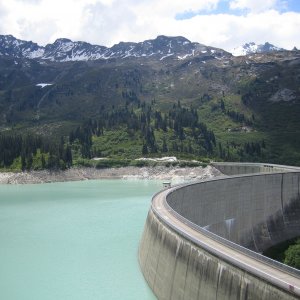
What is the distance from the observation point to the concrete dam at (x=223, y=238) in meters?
20.5

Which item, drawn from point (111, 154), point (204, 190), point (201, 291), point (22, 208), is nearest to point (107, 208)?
point (22, 208)

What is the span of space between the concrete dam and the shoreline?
66.1m

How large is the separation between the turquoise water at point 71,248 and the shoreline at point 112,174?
121 feet

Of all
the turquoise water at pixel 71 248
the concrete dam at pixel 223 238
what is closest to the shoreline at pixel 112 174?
the turquoise water at pixel 71 248

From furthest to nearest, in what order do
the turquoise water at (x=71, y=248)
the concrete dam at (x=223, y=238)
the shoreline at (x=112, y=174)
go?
the shoreline at (x=112, y=174), the turquoise water at (x=71, y=248), the concrete dam at (x=223, y=238)

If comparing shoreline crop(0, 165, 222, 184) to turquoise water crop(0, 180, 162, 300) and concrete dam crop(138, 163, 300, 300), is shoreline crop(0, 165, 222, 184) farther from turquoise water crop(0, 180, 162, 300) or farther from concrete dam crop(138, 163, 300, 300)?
concrete dam crop(138, 163, 300, 300)

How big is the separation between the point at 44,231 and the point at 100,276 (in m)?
21.3

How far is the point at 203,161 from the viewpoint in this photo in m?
136

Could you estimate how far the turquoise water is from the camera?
32.0m

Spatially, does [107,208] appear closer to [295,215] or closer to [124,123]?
[295,215]

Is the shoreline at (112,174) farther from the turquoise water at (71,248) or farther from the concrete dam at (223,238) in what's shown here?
the concrete dam at (223,238)

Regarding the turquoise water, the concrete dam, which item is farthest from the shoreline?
the concrete dam

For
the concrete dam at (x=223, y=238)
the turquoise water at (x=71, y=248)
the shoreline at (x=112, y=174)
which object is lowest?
the shoreline at (x=112, y=174)

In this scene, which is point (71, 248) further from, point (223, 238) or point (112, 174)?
point (112, 174)
